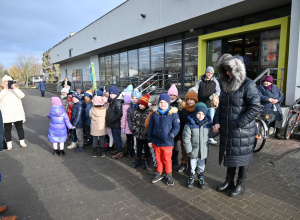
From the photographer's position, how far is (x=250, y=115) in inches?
115

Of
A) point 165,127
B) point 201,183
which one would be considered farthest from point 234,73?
point 201,183

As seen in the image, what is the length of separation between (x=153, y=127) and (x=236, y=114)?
1.45 metres

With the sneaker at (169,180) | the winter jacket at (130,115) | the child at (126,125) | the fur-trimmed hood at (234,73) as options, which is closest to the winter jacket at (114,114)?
the child at (126,125)

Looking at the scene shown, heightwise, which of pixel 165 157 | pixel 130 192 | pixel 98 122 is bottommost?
pixel 130 192

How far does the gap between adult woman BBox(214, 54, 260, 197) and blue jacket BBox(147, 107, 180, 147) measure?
0.72 meters

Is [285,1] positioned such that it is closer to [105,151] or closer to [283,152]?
[283,152]

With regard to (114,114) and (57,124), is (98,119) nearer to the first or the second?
(114,114)

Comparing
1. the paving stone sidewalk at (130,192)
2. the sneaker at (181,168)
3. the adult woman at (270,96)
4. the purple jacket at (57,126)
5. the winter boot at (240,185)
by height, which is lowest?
the paving stone sidewalk at (130,192)

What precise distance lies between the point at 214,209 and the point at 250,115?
4.76 ft

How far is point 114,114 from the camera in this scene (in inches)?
196

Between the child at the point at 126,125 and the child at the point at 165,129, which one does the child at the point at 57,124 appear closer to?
the child at the point at 126,125

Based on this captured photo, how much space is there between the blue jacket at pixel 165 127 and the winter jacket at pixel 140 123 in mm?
586

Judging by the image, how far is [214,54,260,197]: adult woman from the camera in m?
2.93

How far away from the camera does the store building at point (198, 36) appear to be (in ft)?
23.6
